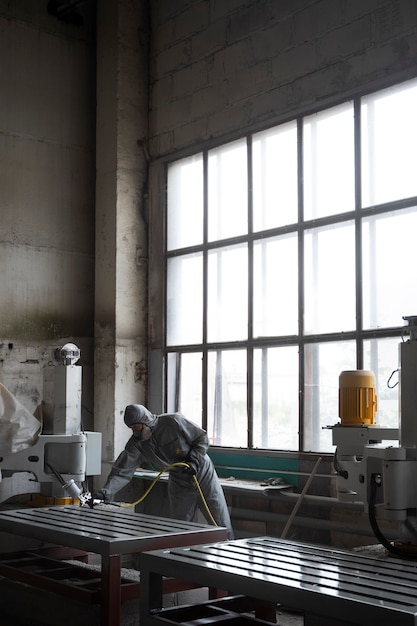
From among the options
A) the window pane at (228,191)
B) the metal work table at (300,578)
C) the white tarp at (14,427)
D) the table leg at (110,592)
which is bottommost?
the table leg at (110,592)

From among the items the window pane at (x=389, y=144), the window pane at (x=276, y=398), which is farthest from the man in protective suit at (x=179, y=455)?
the window pane at (x=389, y=144)

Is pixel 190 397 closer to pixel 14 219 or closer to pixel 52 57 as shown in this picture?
pixel 14 219

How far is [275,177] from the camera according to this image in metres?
5.50

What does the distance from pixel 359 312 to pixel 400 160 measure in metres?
0.93

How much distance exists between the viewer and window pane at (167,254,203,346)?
19.8 feet

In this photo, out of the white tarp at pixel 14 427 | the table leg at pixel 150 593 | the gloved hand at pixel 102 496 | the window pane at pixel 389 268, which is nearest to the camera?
the table leg at pixel 150 593

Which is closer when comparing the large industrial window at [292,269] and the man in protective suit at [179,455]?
the large industrial window at [292,269]

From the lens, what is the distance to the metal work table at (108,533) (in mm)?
2688

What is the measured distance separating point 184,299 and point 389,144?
6.83ft

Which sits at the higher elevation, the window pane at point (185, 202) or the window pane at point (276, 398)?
the window pane at point (185, 202)

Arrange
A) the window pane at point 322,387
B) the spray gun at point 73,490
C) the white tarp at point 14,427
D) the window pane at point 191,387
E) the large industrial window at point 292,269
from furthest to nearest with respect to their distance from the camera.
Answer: the window pane at point 191,387 → the window pane at point 322,387 → the large industrial window at point 292,269 → the white tarp at point 14,427 → the spray gun at point 73,490

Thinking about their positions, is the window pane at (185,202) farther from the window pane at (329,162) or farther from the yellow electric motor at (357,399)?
the yellow electric motor at (357,399)

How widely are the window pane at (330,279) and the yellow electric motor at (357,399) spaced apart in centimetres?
174

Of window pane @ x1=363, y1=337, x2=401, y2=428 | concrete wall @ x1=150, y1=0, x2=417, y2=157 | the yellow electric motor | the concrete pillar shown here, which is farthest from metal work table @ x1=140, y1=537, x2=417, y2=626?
the concrete pillar
